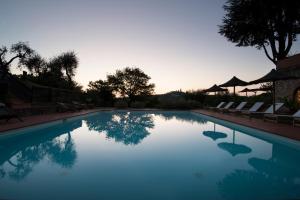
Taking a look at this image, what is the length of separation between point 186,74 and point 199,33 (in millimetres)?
7367

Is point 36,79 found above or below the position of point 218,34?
below

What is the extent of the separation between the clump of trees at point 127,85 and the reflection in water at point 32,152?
17.0 metres

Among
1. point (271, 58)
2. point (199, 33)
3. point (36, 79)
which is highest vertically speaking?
point (199, 33)

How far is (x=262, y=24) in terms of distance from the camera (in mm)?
16641

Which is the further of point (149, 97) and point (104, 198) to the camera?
point (149, 97)

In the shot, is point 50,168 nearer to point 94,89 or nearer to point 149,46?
point 149,46

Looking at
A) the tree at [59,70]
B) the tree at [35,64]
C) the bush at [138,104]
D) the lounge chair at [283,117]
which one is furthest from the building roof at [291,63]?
the tree at [59,70]

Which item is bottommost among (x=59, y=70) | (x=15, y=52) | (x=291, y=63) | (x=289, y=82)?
(x=289, y=82)

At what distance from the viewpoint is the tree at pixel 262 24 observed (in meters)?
15.8

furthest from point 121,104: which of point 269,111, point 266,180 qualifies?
point 266,180

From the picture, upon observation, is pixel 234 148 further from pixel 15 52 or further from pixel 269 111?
pixel 15 52

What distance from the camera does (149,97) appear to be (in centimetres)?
2639

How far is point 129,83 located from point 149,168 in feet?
72.9

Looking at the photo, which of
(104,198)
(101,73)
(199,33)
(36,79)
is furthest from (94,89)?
(104,198)
